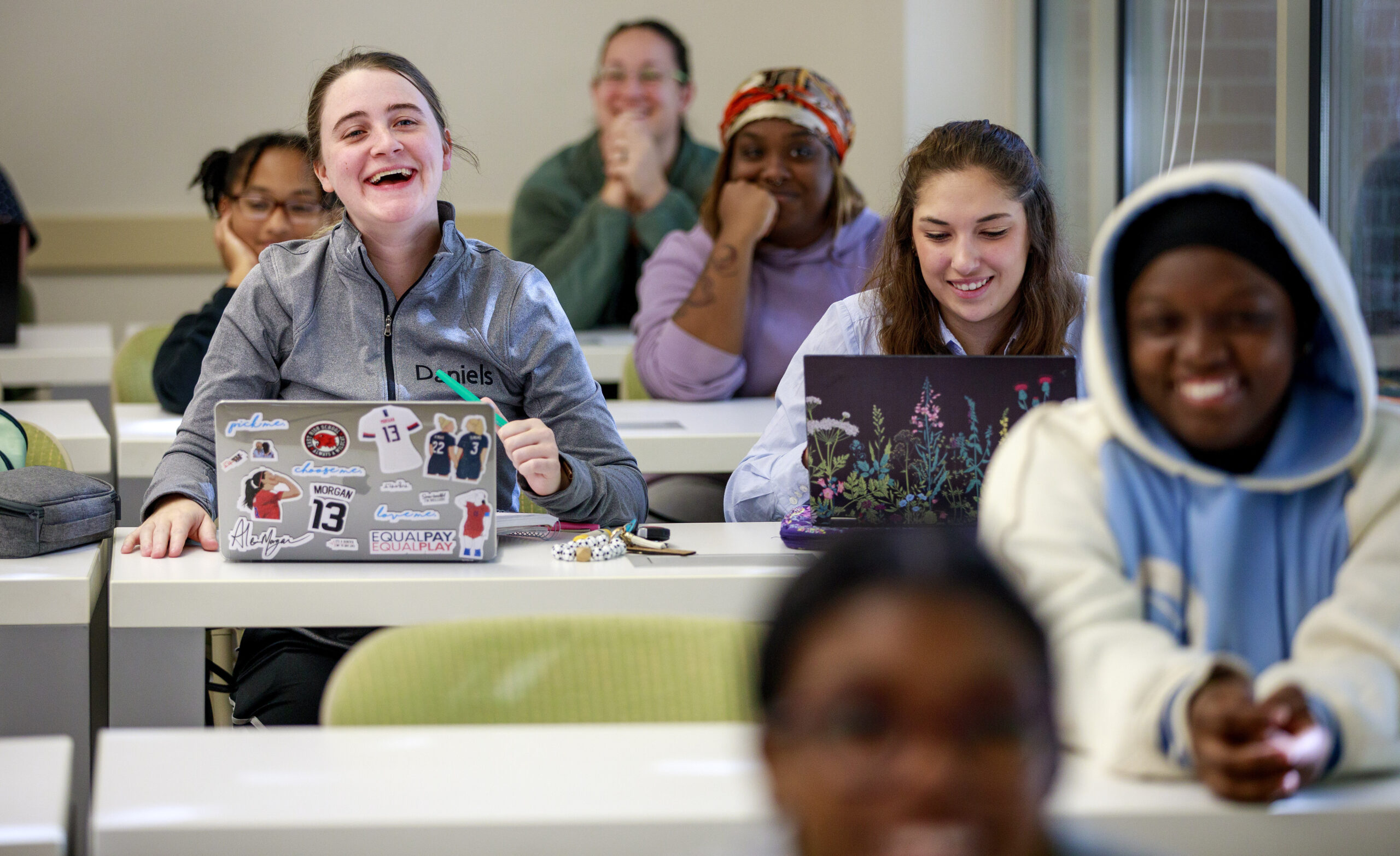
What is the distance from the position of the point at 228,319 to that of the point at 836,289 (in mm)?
1416

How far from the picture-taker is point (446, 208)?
1.84m

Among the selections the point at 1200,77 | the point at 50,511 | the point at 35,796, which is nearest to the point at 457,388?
the point at 50,511

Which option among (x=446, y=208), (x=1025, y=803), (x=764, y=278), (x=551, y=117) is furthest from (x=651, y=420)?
(x=551, y=117)

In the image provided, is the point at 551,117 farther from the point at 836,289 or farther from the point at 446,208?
the point at 446,208

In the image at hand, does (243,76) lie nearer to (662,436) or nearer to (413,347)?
(662,436)

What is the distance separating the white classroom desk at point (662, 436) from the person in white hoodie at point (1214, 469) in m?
1.28

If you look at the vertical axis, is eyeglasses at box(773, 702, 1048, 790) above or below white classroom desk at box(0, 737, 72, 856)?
above

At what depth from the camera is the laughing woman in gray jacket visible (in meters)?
1.74

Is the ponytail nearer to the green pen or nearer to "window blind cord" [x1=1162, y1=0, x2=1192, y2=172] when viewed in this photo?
the green pen

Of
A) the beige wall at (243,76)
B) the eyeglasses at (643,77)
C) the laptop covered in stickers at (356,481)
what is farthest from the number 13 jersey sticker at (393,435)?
the beige wall at (243,76)

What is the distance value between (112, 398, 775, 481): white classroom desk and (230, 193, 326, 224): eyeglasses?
451 mm

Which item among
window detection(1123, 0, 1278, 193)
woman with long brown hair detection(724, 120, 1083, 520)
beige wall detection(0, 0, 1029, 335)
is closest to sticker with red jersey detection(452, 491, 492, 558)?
woman with long brown hair detection(724, 120, 1083, 520)

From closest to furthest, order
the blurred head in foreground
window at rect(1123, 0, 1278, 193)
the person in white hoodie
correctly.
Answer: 1. the blurred head in foreground
2. the person in white hoodie
3. window at rect(1123, 0, 1278, 193)
